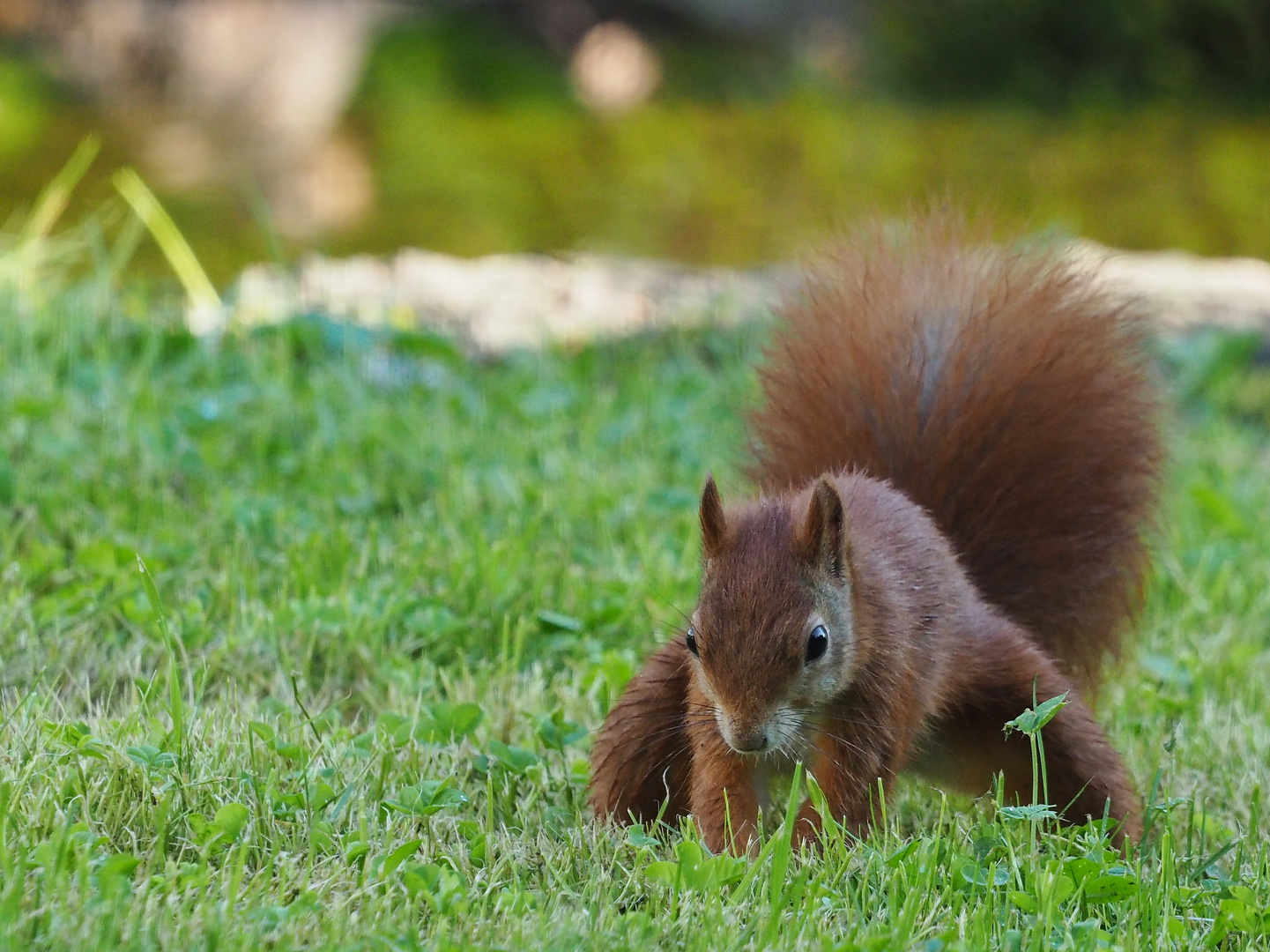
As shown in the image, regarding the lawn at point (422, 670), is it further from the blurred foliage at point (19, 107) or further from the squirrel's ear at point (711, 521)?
the blurred foliage at point (19, 107)

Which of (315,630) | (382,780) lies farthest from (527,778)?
(315,630)

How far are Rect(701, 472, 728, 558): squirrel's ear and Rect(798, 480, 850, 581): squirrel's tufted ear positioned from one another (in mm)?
101

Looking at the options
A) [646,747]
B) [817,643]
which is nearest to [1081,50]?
[646,747]

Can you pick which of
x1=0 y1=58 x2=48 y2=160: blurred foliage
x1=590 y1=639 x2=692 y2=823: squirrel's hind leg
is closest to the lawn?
x1=590 y1=639 x2=692 y2=823: squirrel's hind leg

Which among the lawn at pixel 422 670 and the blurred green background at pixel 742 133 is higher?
the blurred green background at pixel 742 133

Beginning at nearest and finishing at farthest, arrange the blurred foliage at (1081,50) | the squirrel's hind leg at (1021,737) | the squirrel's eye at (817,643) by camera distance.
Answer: the squirrel's eye at (817,643), the squirrel's hind leg at (1021,737), the blurred foliage at (1081,50)

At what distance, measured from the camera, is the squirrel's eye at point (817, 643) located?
180 cm

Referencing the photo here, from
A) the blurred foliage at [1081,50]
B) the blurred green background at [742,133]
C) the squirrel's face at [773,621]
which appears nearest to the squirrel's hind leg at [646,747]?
the squirrel's face at [773,621]

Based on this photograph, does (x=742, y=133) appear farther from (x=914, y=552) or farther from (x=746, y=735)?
(x=746, y=735)

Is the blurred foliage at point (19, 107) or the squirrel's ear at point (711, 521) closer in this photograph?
the squirrel's ear at point (711, 521)

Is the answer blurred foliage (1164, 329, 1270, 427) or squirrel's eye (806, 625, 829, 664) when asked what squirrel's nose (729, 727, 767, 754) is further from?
blurred foliage (1164, 329, 1270, 427)

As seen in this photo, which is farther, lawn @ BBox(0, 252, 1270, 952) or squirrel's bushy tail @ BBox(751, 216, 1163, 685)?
squirrel's bushy tail @ BBox(751, 216, 1163, 685)

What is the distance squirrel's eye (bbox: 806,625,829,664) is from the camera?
5.92 feet

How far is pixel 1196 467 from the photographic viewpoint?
393 centimetres
